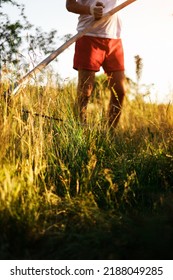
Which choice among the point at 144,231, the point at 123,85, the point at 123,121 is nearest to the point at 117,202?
the point at 144,231

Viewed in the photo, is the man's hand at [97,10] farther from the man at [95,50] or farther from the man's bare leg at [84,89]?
the man's bare leg at [84,89]

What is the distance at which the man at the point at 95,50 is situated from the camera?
14.3 feet

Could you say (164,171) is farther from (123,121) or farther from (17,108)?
(123,121)

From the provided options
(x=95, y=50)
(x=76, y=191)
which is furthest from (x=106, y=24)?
(x=76, y=191)

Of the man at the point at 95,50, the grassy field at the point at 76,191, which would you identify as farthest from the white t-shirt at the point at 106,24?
the grassy field at the point at 76,191

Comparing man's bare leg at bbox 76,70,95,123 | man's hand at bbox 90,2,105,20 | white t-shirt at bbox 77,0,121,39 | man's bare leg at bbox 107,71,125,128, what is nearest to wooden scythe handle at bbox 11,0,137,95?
man's hand at bbox 90,2,105,20

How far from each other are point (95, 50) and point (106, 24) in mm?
259

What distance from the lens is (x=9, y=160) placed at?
10.3ft

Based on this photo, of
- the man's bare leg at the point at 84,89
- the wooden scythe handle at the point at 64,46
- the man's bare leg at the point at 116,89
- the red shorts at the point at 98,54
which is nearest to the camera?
the wooden scythe handle at the point at 64,46

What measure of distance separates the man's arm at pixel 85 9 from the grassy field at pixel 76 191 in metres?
0.71

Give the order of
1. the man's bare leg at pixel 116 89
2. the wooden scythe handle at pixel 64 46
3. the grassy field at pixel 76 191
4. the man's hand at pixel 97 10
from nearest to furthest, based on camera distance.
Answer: the grassy field at pixel 76 191, the wooden scythe handle at pixel 64 46, the man's hand at pixel 97 10, the man's bare leg at pixel 116 89

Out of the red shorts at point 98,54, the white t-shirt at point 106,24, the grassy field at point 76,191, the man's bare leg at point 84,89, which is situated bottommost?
the grassy field at point 76,191

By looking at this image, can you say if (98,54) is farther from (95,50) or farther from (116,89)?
(116,89)
